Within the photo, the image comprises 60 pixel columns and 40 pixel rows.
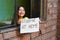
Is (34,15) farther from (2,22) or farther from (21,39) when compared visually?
(2,22)

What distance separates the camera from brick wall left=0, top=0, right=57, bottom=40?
4.69 ft

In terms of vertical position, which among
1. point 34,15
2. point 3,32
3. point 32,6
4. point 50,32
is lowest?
point 50,32

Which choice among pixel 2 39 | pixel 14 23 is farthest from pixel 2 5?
pixel 2 39

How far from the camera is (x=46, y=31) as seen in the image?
205 centimetres

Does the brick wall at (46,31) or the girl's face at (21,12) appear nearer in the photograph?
the brick wall at (46,31)

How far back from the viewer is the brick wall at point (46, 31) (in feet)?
4.69

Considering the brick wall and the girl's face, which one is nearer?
the brick wall

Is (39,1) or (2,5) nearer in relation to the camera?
(2,5)

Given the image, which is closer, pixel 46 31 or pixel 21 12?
pixel 21 12

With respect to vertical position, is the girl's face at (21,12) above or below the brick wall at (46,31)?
above

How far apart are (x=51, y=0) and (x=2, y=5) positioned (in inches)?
37.5

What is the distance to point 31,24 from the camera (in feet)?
5.21

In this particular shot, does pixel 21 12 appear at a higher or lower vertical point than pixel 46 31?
higher

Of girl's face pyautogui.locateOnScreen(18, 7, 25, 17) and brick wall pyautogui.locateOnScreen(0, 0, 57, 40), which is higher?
girl's face pyautogui.locateOnScreen(18, 7, 25, 17)
